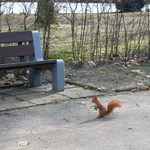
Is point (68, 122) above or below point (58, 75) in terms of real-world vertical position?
below

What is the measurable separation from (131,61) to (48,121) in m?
4.15

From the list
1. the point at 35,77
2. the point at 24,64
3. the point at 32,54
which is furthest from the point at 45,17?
the point at 24,64

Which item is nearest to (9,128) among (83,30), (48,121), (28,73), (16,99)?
(48,121)

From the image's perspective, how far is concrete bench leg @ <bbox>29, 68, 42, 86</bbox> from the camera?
781cm

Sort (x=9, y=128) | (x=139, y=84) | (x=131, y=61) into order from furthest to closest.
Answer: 1. (x=131, y=61)
2. (x=139, y=84)
3. (x=9, y=128)

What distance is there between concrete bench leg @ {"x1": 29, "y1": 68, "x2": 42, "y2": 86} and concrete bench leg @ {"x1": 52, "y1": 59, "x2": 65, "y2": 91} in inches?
18.3

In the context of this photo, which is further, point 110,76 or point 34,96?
point 110,76

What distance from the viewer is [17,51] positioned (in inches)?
296

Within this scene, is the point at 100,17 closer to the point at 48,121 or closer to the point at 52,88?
the point at 52,88

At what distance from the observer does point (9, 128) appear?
5664 mm

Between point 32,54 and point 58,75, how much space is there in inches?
23.7

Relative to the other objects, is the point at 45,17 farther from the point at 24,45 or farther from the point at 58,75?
the point at 58,75

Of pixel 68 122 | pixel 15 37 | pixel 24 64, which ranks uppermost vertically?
pixel 15 37

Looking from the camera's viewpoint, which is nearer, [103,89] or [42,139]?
[42,139]
